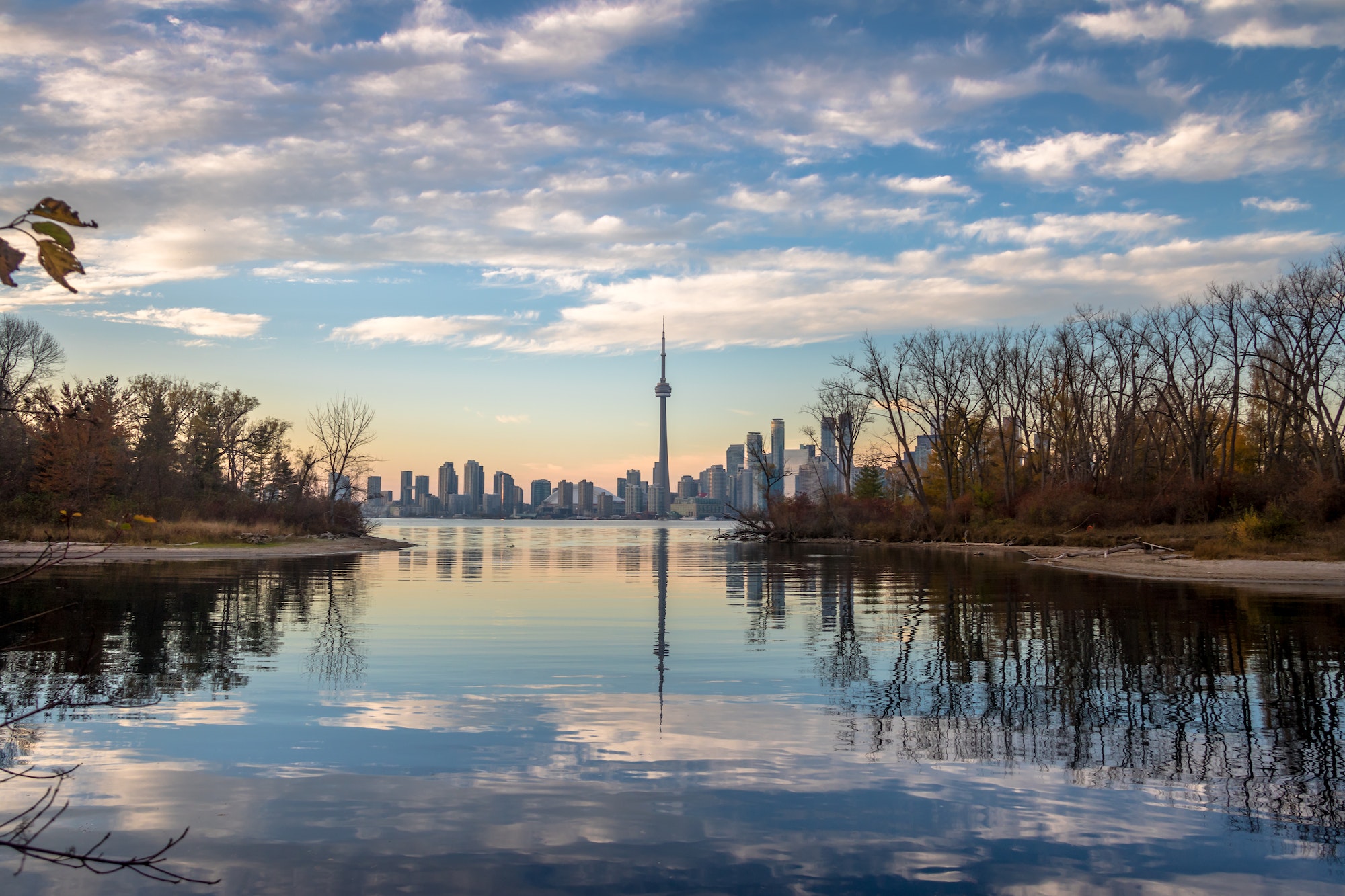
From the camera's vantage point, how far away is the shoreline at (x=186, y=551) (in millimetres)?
40062

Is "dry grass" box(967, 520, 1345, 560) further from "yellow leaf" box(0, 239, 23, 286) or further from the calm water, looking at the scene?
"yellow leaf" box(0, 239, 23, 286)

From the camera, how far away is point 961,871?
638 centimetres

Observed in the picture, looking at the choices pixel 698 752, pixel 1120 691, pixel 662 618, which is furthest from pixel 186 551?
pixel 1120 691

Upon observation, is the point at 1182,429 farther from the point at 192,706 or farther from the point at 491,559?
the point at 192,706

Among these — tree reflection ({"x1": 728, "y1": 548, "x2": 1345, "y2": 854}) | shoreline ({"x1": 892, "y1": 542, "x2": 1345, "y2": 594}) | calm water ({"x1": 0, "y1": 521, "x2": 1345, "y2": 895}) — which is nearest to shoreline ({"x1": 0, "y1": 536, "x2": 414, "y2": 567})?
calm water ({"x1": 0, "y1": 521, "x2": 1345, "y2": 895})

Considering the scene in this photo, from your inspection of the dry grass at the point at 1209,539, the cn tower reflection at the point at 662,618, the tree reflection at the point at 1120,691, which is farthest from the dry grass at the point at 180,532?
the dry grass at the point at 1209,539

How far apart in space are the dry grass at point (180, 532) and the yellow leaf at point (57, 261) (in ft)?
154

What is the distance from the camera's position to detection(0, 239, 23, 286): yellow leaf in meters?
3.10

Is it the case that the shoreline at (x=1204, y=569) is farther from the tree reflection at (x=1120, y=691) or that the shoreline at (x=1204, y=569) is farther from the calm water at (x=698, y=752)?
the calm water at (x=698, y=752)

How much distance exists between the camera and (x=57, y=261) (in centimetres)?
319

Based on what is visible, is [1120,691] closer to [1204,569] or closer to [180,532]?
[1204,569]

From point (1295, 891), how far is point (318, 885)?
6268 mm

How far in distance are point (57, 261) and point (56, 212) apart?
0.59 ft

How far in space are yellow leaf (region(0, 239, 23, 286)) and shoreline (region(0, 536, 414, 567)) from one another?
34.2 m
